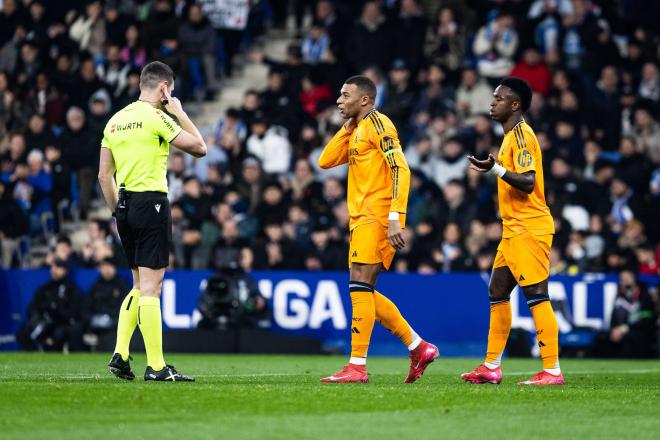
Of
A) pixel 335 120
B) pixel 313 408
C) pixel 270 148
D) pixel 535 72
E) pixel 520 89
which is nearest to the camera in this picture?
pixel 313 408

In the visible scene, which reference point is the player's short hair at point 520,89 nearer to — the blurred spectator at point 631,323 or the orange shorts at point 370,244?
the orange shorts at point 370,244

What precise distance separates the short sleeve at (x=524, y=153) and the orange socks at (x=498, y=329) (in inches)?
Result: 47.1

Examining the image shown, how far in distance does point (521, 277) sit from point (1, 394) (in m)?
4.34

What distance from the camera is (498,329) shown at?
11258mm

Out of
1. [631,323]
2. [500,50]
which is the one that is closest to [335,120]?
[500,50]

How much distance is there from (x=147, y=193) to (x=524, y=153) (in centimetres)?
310

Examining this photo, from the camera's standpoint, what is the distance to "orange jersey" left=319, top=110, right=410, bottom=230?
1087cm

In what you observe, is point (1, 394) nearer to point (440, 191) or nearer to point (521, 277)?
point (521, 277)

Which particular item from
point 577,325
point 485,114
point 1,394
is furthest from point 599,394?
point 485,114

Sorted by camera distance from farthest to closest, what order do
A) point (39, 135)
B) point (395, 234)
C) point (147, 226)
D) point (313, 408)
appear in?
point (39, 135), point (395, 234), point (147, 226), point (313, 408)

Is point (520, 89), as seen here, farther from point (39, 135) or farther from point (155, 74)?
point (39, 135)

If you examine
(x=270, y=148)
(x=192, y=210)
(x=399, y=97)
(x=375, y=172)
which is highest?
(x=399, y=97)

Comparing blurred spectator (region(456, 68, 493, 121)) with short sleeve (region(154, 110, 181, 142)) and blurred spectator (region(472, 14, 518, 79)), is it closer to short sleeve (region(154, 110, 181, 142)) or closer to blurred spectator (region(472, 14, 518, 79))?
blurred spectator (region(472, 14, 518, 79))

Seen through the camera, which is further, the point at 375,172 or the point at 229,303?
the point at 229,303
